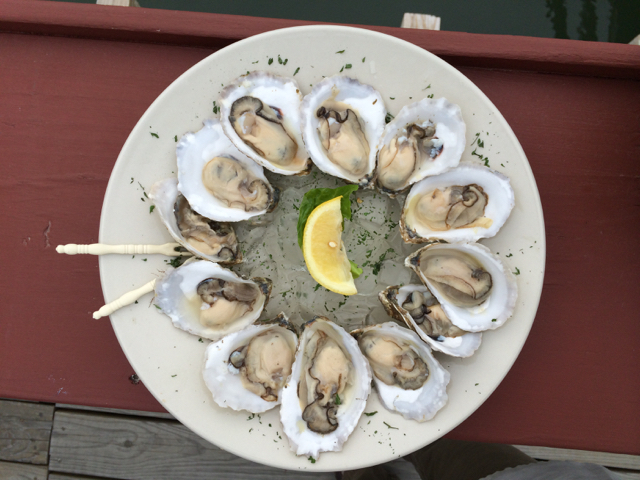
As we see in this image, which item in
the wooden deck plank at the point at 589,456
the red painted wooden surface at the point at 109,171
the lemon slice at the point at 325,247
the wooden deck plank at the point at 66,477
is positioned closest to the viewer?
the lemon slice at the point at 325,247

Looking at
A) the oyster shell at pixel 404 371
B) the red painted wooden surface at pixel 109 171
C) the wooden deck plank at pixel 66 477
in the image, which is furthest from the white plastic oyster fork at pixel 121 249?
the wooden deck plank at pixel 66 477

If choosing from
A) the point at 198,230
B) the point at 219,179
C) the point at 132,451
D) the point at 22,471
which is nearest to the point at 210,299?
the point at 198,230

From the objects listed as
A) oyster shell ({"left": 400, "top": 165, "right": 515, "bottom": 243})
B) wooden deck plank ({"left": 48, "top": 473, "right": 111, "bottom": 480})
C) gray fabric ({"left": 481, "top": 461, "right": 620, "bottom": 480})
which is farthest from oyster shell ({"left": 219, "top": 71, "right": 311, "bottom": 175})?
wooden deck plank ({"left": 48, "top": 473, "right": 111, "bottom": 480})

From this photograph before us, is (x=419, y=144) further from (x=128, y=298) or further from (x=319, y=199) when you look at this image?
(x=128, y=298)

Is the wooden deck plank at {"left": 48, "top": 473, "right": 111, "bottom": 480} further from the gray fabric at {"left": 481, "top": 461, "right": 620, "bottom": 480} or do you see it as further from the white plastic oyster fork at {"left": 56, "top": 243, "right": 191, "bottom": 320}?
the gray fabric at {"left": 481, "top": 461, "right": 620, "bottom": 480}

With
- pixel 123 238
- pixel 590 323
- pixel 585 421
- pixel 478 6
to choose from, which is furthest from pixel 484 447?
pixel 478 6

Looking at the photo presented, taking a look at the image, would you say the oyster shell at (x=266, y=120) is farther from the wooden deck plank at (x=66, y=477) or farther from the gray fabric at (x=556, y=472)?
the wooden deck plank at (x=66, y=477)
